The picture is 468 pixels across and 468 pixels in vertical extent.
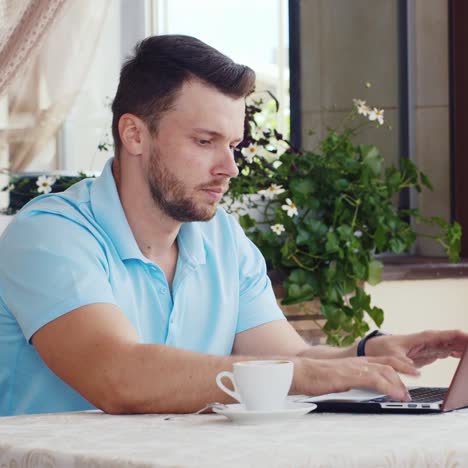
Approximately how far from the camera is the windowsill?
3213mm

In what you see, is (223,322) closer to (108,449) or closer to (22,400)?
(22,400)

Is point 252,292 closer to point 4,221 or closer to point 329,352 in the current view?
point 329,352

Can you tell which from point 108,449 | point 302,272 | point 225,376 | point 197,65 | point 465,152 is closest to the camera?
point 108,449

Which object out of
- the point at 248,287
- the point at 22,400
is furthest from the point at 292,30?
the point at 22,400

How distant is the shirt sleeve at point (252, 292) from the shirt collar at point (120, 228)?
0.11 metres

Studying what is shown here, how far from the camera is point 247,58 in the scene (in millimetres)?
3320

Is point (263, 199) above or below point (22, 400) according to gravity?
above

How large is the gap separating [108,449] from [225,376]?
1.26ft

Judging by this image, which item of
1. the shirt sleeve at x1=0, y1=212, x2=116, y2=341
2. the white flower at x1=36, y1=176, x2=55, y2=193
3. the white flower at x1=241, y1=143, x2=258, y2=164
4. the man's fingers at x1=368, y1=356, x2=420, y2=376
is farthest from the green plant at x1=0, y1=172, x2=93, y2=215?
the man's fingers at x1=368, y1=356, x2=420, y2=376

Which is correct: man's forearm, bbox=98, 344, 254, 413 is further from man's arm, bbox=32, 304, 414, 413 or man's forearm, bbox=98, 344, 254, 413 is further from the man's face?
the man's face

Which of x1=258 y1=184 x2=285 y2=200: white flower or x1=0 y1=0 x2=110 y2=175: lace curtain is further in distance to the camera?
x1=258 y1=184 x2=285 y2=200: white flower

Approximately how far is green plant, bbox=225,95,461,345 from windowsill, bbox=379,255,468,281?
0.11m

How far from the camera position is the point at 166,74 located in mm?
1930

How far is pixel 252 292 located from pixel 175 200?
0.27 metres
